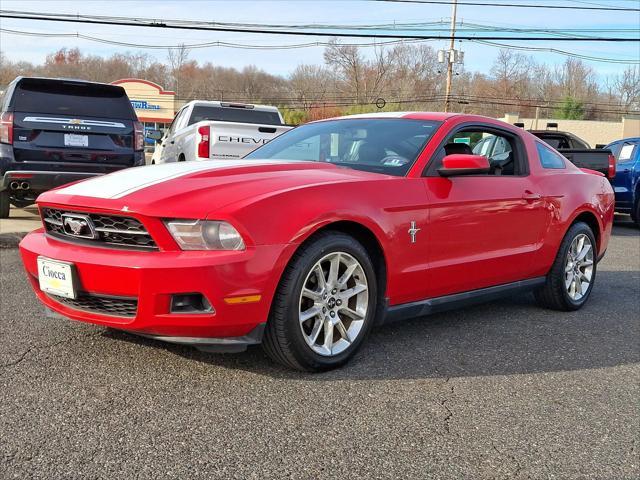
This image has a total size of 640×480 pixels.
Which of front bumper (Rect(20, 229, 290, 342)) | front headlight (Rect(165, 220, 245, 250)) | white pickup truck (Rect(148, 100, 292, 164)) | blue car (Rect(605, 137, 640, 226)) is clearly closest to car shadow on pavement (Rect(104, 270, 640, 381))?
front bumper (Rect(20, 229, 290, 342))

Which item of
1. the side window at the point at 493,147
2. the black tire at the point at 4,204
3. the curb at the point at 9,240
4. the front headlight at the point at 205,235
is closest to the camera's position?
the front headlight at the point at 205,235

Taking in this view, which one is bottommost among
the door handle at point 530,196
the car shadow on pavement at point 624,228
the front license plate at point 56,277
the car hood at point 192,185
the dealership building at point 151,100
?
the car shadow on pavement at point 624,228

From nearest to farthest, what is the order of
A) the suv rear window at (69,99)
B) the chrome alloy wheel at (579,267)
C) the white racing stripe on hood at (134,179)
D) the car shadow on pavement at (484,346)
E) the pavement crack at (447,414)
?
the pavement crack at (447,414), the white racing stripe on hood at (134,179), the car shadow on pavement at (484,346), the chrome alloy wheel at (579,267), the suv rear window at (69,99)

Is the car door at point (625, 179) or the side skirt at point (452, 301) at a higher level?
the car door at point (625, 179)

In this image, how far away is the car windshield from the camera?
13.4ft

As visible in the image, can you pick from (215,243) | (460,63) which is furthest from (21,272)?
(460,63)

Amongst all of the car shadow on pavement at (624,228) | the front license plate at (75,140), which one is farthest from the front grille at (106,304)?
the car shadow on pavement at (624,228)

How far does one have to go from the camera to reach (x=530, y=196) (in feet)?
15.6

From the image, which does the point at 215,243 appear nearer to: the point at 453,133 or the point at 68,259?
the point at 68,259

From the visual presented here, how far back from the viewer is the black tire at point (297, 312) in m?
3.22

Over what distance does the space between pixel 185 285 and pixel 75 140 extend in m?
5.60

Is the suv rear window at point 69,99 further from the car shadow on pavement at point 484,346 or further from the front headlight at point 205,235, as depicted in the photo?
the front headlight at point 205,235

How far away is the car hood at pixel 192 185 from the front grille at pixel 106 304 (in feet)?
1.48

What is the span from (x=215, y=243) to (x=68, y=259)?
0.79m
